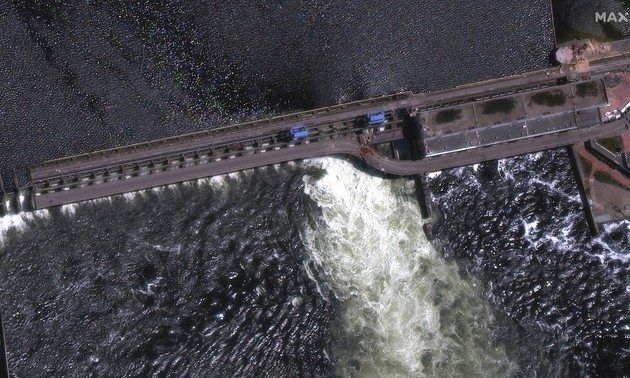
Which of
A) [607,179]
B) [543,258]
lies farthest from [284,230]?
[607,179]

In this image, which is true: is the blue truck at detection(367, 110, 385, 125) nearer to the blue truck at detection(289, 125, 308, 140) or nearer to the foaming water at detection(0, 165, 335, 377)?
the blue truck at detection(289, 125, 308, 140)

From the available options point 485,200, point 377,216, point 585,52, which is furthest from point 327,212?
point 585,52

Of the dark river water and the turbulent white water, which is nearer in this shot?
the dark river water

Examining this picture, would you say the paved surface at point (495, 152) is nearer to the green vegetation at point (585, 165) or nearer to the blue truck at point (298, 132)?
the green vegetation at point (585, 165)

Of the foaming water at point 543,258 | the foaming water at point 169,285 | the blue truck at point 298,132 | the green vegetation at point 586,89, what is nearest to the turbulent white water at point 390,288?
the foaming water at point 169,285

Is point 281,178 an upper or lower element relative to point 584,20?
lower

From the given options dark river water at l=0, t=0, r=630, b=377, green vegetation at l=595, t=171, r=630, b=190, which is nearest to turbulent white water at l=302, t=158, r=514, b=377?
dark river water at l=0, t=0, r=630, b=377

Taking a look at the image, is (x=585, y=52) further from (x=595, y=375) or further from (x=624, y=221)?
(x=595, y=375)
